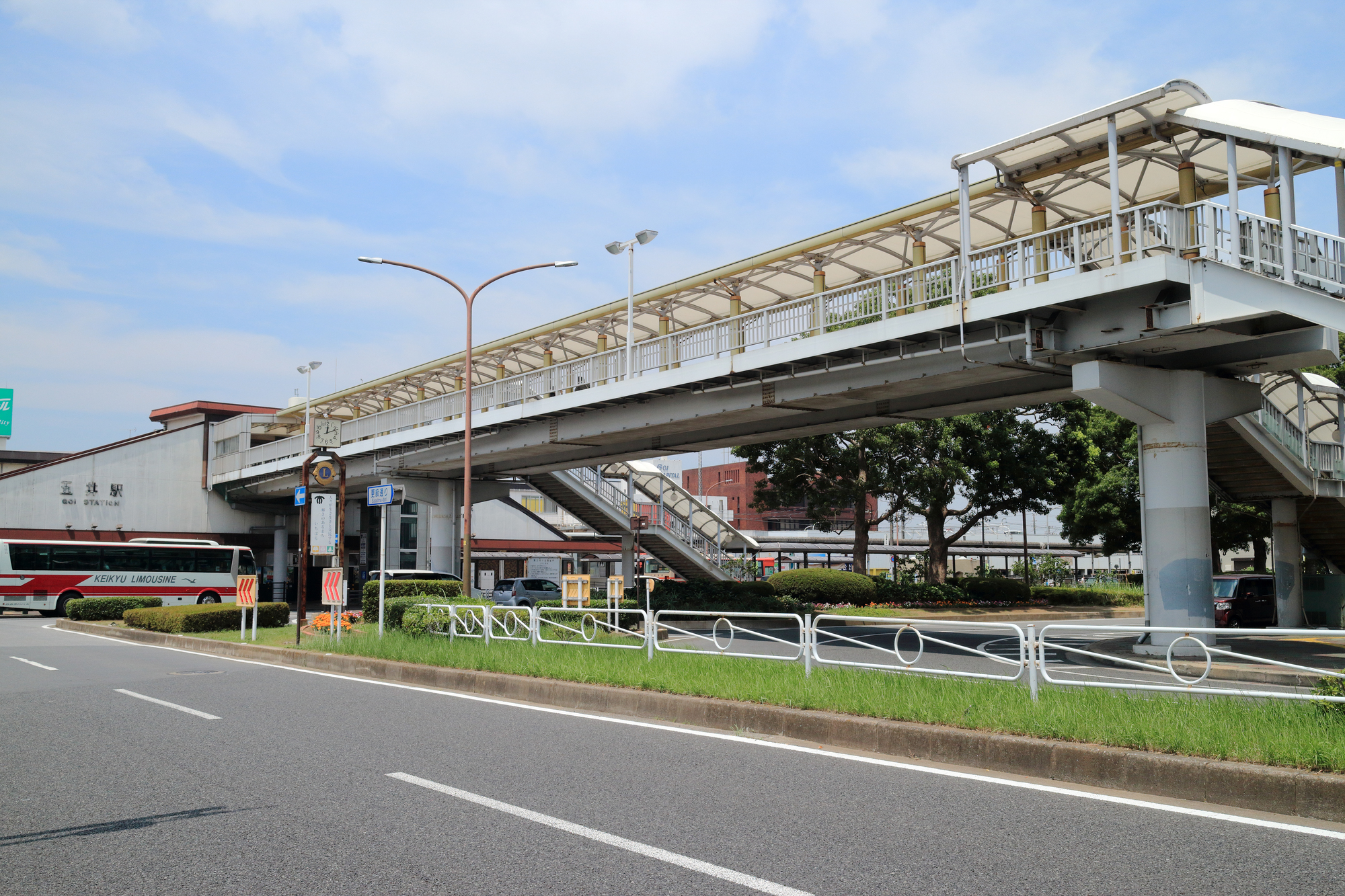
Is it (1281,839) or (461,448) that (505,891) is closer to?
(1281,839)

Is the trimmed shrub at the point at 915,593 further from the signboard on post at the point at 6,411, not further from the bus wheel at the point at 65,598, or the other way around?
the signboard on post at the point at 6,411

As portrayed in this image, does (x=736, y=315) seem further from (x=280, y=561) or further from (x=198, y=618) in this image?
(x=280, y=561)

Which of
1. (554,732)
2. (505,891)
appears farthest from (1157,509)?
(505,891)

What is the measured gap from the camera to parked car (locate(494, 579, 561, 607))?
112 ft

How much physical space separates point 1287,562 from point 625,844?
80.1ft

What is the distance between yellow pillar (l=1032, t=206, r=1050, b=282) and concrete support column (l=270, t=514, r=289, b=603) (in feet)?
150

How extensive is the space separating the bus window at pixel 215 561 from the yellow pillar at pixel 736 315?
2674 centimetres

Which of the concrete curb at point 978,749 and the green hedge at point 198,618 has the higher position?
the concrete curb at point 978,749

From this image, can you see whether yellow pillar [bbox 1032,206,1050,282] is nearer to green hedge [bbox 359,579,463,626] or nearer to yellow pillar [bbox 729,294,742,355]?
yellow pillar [bbox 729,294,742,355]

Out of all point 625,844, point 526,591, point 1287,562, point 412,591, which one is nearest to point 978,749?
point 625,844

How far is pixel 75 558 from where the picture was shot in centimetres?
3750

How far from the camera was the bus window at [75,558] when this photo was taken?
3712 centimetres

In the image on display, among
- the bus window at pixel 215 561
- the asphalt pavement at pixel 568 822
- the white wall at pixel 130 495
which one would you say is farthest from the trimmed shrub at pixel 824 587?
the white wall at pixel 130 495

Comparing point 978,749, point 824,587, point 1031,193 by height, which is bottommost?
point 824,587
